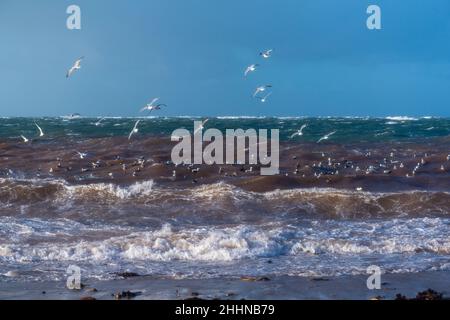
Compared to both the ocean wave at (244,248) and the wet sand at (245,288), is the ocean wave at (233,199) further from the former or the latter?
the wet sand at (245,288)

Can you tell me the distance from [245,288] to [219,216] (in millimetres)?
7418

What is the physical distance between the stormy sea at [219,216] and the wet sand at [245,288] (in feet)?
1.23

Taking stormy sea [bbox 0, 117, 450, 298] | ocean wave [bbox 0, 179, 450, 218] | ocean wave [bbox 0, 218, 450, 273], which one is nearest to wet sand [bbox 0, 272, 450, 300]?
stormy sea [bbox 0, 117, 450, 298]

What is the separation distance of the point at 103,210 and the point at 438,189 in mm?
10320

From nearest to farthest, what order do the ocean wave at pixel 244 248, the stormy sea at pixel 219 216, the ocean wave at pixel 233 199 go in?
the stormy sea at pixel 219 216 → the ocean wave at pixel 244 248 → the ocean wave at pixel 233 199

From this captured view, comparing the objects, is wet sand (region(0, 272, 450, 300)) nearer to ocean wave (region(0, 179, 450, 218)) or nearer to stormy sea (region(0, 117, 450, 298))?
stormy sea (region(0, 117, 450, 298))

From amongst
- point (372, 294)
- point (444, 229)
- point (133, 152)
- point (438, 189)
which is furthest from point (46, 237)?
point (133, 152)

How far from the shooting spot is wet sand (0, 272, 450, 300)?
30.7ft

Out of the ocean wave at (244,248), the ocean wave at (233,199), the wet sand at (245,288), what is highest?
the ocean wave at (233,199)

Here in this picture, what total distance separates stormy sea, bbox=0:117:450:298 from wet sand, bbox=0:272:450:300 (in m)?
0.37

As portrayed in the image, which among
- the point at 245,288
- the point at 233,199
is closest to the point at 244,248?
the point at 245,288

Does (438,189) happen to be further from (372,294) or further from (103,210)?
(372,294)

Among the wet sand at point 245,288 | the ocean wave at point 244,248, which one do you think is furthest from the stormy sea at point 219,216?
the wet sand at point 245,288

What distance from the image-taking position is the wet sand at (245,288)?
9.37m
